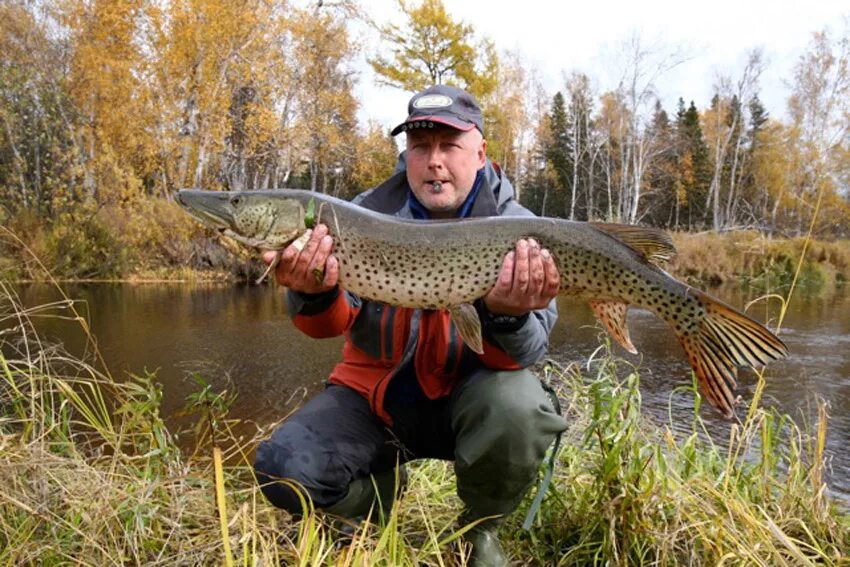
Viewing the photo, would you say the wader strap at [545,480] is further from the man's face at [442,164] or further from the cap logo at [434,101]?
the cap logo at [434,101]

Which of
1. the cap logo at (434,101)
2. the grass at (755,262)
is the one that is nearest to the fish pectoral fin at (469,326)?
the cap logo at (434,101)

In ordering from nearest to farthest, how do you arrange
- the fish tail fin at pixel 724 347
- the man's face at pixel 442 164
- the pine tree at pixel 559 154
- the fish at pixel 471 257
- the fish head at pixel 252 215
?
1. the fish tail fin at pixel 724 347
2. the fish at pixel 471 257
3. the fish head at pixel 252 215
4. the man's face at pixel 442 164
5. the pine tree at pixel 559 154

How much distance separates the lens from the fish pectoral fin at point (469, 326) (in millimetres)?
2420

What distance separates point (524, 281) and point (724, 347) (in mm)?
823

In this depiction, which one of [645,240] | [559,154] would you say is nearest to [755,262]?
[645,240]

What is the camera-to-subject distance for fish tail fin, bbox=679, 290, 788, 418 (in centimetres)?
226

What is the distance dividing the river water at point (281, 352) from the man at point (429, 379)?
1772mm

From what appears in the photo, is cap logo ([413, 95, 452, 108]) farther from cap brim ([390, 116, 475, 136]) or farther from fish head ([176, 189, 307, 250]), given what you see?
fish head ([176, 189, 307, 250])

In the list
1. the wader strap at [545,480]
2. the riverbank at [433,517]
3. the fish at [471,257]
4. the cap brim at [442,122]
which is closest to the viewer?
the riverbank at [433,517]

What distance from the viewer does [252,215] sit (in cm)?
265

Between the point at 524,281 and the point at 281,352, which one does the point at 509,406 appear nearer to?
the point at 524,281

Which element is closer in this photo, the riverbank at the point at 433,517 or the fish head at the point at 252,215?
the riverbank at the point at 433,517

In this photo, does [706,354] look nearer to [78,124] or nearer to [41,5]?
[78,124]

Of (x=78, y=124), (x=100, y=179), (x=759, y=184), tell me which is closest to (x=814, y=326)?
(x=100, y=179)
